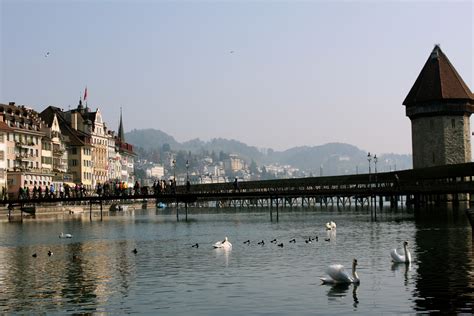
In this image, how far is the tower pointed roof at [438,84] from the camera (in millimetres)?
126812

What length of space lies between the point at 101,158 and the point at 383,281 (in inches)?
5979

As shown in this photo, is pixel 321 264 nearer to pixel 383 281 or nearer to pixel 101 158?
pixel 383 281

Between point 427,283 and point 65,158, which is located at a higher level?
point 65,158

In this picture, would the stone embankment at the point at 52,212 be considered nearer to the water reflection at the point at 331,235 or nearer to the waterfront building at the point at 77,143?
the waterfront building at the point at 77,143

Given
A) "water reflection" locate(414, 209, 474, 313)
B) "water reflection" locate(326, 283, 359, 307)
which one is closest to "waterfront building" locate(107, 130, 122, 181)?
"water reflection" locate(414, 209, 474, 313)

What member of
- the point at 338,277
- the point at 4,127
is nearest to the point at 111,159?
the point at 4,127

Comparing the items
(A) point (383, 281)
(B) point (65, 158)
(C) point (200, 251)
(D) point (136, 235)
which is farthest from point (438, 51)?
(A) point (383, 281)

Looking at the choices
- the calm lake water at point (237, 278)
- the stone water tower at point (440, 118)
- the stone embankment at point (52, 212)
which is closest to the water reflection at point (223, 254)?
the calm lake water at point (237, 278)

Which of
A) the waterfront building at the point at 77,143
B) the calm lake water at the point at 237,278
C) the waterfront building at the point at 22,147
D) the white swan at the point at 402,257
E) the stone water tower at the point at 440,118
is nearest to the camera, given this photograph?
the calm lake water at the point at 237,278

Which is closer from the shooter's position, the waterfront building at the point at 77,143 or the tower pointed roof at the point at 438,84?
the tower pointed roof at the point at 438,84

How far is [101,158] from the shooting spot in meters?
177

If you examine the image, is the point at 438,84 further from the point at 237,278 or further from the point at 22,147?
the point at 237,278

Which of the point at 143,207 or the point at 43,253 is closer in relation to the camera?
the point at 43,253

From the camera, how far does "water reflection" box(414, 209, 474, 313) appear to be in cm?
2423
